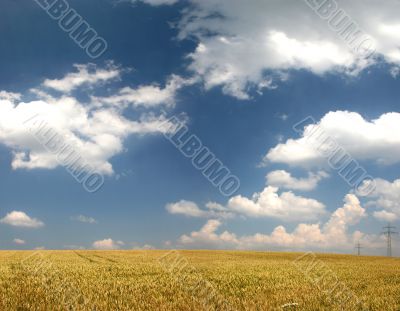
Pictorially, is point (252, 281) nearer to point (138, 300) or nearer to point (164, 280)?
point (164, 280)

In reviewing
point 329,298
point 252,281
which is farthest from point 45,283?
point 329,298

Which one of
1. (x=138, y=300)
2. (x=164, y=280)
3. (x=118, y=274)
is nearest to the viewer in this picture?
(x=138, y=300)

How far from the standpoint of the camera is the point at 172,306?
38.0ft

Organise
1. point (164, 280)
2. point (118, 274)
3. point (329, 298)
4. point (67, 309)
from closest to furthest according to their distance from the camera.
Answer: point (67, 309) → point (329, 298) → point (164, 280) → point (118, 274)

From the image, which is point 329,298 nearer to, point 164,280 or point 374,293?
point 374,293

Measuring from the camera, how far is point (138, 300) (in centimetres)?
1261

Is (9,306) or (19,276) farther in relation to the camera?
(19,276)

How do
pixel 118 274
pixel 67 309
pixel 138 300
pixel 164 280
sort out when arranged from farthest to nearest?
pixel 118 274 < pixel 164 280 < pixel 138 300 < pixel 67 309

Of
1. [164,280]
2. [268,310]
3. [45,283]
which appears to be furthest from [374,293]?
[45,283]

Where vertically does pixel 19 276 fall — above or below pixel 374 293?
above

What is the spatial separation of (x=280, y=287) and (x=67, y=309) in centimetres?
851

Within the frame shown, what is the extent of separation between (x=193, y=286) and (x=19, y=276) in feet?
25.6

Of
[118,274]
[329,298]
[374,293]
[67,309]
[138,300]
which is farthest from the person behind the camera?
[118,274]

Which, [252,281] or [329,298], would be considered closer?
[329,298]
